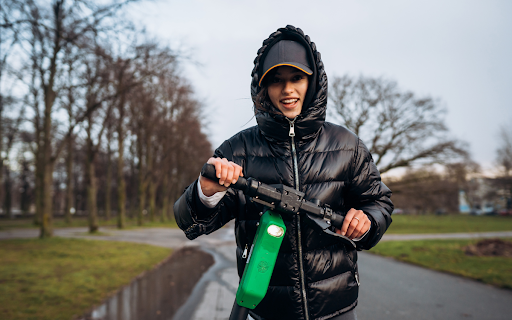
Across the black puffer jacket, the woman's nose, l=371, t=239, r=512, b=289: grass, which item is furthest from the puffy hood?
l=371, t=239, r=512, b=289: grass

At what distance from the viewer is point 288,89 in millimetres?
1718

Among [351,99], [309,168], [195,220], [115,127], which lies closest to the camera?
[195,220]

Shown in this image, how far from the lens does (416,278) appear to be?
26.5ft

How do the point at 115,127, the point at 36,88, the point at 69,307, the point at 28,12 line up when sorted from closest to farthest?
the point at 69,307
the point at 28,12
the point at 36,88
the point at 115,127

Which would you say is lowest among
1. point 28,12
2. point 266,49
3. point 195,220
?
point 195,220

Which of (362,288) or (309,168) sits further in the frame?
(362,288)

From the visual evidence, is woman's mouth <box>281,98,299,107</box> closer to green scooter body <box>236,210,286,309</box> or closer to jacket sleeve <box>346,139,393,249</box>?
jacket sleeve <box>346,139,393,249</box>

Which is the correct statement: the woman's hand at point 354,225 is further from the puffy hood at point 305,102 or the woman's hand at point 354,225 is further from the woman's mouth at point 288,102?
the woman's mouth at point 288,102

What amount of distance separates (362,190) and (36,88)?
19.9 metres

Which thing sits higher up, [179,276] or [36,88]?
[36,88]

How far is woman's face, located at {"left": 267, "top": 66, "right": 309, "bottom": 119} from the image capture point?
172 centimetres

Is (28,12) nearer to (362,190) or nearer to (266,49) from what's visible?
(266,49)

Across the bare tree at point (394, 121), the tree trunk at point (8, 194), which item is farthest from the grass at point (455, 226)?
the tree trunk at point (8, 194)

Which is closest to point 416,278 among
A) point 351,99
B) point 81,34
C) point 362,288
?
point 362,288
